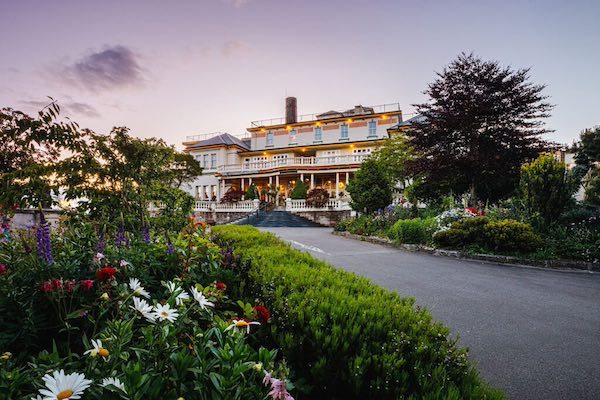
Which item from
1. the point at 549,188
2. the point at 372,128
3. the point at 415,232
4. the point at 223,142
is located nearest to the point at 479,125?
the point at 549,188

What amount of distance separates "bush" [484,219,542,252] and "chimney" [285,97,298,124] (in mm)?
37887

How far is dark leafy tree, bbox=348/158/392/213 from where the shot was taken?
746 inches

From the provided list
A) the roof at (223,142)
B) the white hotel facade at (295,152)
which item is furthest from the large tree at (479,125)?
the roof at (223,142)

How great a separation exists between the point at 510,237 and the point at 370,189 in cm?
1092

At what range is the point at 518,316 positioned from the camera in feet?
13.6

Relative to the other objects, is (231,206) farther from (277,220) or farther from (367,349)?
(367,349)

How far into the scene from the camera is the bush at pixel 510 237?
8258mm

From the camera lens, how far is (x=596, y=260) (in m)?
7.34

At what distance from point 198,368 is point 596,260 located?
9.98 metres

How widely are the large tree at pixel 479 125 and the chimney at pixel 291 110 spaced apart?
29.5 m

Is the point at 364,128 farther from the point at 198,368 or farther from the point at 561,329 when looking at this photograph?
the point at 198,368

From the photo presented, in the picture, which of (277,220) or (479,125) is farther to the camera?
(277,220)

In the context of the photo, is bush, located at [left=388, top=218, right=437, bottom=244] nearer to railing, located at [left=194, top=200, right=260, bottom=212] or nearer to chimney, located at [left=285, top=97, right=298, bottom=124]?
railing, located at [left=194, top=200, right=260, bottom=212]

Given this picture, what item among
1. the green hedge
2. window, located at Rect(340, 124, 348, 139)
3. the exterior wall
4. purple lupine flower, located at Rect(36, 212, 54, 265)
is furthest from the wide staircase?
purple lupine flower, located at Rect(36, 212, 54, 265)
